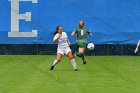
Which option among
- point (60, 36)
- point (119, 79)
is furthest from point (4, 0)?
point (119, 79)

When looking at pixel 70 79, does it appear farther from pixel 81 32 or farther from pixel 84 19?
pixel 84 19

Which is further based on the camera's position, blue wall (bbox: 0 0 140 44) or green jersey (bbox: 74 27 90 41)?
blue wall (bbox: 0 0 140 44)

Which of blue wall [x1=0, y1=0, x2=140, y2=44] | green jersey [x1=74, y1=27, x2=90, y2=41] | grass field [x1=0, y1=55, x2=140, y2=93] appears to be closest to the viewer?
grass field [x1=0, y1=55, x2=140, y2=93]

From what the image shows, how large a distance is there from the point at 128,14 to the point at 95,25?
6.47 ft

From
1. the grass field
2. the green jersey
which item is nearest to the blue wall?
the green jersey

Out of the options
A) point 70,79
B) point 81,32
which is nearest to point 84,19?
point 81,32

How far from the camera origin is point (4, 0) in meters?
30.8

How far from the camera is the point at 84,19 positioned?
1197 inches

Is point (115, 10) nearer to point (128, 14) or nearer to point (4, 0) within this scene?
point (128, 14)

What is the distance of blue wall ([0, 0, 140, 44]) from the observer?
30266mm

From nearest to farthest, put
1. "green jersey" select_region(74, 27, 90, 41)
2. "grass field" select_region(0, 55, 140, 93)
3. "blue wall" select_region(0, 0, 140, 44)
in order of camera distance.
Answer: "grass field" select_region(0, 55, 140, 93) < "green jersey" select_region(74, 27, 90, 41) < "blue wall" select_region(0, 0, 140, 44)

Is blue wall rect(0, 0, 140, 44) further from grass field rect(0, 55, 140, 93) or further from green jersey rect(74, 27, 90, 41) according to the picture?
grass field rect(0, 55, 140, 93)

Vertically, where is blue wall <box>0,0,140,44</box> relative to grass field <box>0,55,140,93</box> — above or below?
above

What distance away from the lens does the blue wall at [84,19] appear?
3027 centimetres
